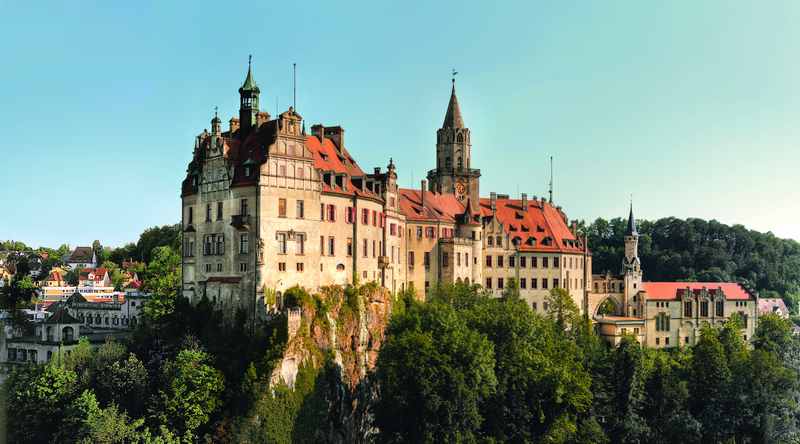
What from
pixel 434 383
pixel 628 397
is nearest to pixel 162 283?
pixel 434 383

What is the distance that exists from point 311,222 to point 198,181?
10873 mm

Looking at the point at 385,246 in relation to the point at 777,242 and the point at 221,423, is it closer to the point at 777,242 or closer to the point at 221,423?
the point at 221,423

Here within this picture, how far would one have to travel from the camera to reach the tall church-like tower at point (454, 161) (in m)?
104

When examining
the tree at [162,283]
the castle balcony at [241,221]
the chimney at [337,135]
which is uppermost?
the chimney at [337,135]

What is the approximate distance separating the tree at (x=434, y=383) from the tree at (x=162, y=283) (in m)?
20.0

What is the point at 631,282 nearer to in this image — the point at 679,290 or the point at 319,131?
the point at 679,290

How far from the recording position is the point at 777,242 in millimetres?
167375

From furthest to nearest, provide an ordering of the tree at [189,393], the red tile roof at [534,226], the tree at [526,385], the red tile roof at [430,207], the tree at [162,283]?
the red tile roof at [534,226], the red tile roof at [430,207], the tree at [162,283], the tree at [526,385], the tree at [189,393]

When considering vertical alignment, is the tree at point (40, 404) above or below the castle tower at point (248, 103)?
below

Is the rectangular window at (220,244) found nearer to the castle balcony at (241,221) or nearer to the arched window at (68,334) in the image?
the castle balcony at (241,221)

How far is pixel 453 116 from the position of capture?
107 m

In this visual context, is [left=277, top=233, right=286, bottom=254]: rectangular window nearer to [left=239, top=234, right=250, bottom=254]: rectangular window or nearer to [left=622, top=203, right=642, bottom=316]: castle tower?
[left=239, top=234, right=250, bottom=254]: rectangular window

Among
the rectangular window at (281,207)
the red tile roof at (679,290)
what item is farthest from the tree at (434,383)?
the red tile roof at (679,290)

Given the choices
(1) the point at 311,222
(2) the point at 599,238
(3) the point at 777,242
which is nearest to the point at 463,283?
(1) the point at 311,222
